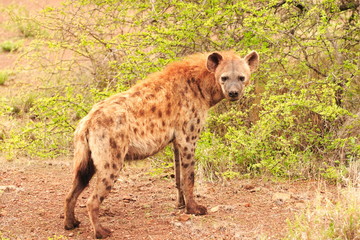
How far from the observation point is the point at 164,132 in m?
4.41

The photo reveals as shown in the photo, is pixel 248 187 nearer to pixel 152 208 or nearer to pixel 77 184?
pixel 152 208

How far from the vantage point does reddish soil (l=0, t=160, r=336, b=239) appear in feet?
13.3

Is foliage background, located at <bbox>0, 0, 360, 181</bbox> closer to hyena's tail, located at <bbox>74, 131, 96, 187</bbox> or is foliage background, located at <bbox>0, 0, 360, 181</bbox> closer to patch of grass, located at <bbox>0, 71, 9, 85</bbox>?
hyena's tail, located at <bbox>74, 131, 96, 187</bbox>

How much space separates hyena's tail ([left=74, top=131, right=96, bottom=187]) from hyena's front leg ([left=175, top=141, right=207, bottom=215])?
3.05 feet

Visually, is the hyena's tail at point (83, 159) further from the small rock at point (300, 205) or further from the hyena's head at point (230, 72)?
the small rock at point (300, 205)

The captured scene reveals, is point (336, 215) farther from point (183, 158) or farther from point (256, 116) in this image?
point (256, 116)

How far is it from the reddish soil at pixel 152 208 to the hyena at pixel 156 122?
0.79 feet

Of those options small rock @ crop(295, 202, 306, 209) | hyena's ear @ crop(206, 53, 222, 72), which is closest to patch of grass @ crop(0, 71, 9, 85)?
hyena's ear @ crop(206, 53, 222, 72)

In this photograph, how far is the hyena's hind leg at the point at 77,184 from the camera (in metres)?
3.95

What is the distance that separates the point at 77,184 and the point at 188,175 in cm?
107

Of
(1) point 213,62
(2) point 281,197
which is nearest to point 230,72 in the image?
(1) point 213,62

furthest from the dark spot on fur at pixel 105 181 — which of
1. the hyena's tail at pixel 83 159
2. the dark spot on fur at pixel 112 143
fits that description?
the dark spot on fur at pixel 112 143

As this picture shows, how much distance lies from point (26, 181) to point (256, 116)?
3.19 meters

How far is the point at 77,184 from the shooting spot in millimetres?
4059
